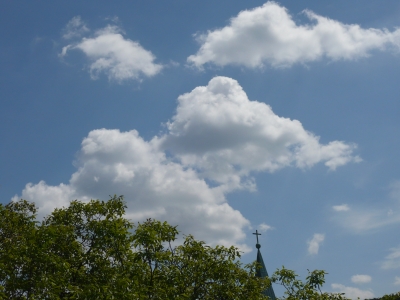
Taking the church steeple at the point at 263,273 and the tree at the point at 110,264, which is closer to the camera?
the tree at the point at 110,264

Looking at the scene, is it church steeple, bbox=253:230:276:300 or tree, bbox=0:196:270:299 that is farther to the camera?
church steeple, bbox=253:230:276:300

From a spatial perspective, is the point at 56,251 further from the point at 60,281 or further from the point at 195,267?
the point at 195,267

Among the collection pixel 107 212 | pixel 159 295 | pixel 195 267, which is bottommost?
pixel 159 295

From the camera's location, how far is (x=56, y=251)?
23172mm

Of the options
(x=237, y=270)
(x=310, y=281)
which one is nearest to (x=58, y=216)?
(x=237, y=270)

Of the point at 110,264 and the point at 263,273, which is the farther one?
the point at 263,273

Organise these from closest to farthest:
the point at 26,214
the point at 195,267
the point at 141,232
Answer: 1. the point at 141,232
2. the point at 195,267
3. the point at 26,214

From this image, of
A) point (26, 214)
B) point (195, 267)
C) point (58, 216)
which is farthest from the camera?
point (26, 214)

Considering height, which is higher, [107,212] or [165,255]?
[107,212]

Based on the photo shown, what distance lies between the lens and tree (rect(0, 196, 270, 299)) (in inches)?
816

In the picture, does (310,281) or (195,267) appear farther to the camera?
(310,281)

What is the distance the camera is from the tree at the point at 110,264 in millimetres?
20719

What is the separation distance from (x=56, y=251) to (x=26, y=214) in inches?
357

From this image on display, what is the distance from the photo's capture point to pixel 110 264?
23.1 metres
